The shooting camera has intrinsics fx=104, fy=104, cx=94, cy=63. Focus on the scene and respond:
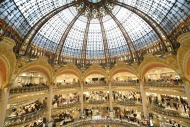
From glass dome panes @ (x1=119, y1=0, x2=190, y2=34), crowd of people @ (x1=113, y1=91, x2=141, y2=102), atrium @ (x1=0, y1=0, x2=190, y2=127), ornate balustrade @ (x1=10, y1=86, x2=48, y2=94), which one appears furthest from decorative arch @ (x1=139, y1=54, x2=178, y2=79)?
ornate balustrade @ (x1=10, y1=86, x2=48, y2=94)

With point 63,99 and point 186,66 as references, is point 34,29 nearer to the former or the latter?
point 63,99

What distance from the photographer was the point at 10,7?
64.4ft

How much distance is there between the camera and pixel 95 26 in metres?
36.4

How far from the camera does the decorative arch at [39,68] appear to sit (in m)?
23.4

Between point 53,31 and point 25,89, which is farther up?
point 53,31

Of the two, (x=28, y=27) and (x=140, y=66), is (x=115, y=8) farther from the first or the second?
(x=28, y=27)

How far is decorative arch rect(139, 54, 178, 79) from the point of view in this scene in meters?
23.1

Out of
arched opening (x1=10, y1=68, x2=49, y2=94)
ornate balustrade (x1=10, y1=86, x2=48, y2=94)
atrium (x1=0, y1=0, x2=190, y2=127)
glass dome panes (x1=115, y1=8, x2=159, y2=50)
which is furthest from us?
glass dome panes (x1=115, y1=8, x2=159, y2=50)

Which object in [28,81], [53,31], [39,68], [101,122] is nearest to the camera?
[39,68]

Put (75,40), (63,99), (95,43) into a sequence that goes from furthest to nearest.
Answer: (95,43)
(75,40)
(63,99)

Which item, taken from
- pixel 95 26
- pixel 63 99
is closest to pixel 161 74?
pixel 95 26

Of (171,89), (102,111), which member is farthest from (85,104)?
(171,89)

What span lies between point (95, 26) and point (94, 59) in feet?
39.5

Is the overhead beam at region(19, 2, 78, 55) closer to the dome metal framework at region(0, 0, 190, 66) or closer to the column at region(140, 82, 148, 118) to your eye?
the dome metal framework at region(0, 0, 190, 66)
